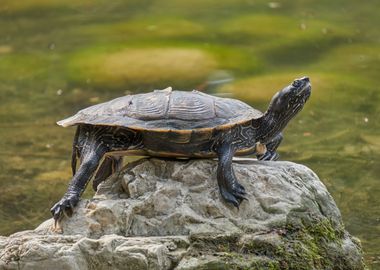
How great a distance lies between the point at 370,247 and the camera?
16.5ft

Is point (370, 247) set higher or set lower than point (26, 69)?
higher

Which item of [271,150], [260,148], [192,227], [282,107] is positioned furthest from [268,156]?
[192,227]

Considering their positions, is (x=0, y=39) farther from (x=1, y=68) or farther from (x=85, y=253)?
(x=85, y=253)

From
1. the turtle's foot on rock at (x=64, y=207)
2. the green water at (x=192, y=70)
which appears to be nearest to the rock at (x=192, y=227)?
the turtle's foot on rock at (x=64, y=207)

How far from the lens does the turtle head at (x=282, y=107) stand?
3.98 meters

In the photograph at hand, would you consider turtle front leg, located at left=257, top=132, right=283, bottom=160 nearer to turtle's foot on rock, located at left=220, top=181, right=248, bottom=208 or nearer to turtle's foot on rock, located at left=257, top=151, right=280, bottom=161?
turtle's foot on rock, located at left=257, top=151, right=280, bottom=161

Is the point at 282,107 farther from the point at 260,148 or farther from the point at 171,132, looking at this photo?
the point at 171,132

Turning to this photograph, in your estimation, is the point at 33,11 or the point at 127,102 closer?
the point at 127,102

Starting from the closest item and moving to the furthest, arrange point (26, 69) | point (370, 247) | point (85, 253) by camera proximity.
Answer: point (85, 253) → point (370, 247) → point (26, 69)

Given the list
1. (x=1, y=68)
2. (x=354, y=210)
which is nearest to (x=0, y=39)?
(x=1, y=68)

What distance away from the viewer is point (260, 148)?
13.3ft

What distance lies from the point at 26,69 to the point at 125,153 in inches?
222

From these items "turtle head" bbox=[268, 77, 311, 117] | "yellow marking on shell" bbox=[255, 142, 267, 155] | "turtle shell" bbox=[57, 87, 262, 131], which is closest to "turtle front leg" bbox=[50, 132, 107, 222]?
"turtle shell" bbox=[57, 87, 262, 131]

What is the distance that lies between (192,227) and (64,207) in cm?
53
